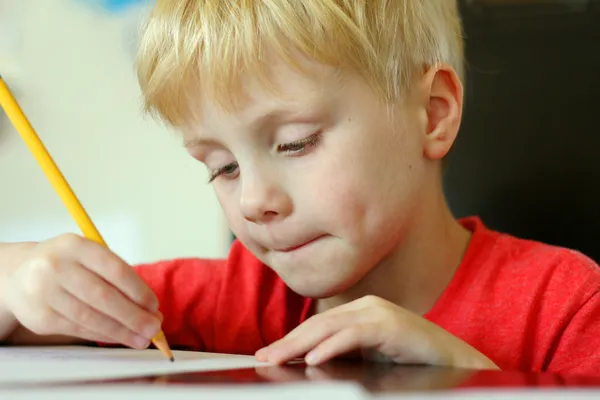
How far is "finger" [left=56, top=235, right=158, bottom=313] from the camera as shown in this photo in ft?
1.85

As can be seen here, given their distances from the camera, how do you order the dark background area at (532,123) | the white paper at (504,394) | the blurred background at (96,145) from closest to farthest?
the white paper at (504,394) → the dark background area at (532,123) → the blurred background at (96,145)

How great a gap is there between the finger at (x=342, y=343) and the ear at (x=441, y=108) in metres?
0.27

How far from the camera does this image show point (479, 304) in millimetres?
750

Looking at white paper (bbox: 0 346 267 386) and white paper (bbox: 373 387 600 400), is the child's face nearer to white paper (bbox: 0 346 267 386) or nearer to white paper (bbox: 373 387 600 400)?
white paper (bbox: 0 346 267 386)

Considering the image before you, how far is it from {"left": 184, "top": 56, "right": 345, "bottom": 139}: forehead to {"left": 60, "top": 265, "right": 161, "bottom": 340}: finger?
0.18 meters

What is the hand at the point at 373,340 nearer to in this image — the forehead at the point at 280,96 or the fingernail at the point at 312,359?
the fingernail at the point at 312,359

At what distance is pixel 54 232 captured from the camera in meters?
1.59

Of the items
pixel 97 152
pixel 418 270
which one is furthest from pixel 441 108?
pixel 97 152

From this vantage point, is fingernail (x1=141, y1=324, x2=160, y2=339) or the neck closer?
fingernail (x1=141, y1=324, x2=160, y2=339)

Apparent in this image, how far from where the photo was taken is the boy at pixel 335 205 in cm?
57

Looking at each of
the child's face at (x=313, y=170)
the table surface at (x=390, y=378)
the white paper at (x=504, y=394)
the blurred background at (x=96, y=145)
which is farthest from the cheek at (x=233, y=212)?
the blurred background at (x=96, y=145)

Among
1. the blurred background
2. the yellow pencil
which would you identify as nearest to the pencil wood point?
the yellow pencil

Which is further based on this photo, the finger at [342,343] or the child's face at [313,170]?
the child's face at [313,170]

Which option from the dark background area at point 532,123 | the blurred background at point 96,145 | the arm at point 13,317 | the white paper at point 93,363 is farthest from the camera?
the blurred background at point 96,145
